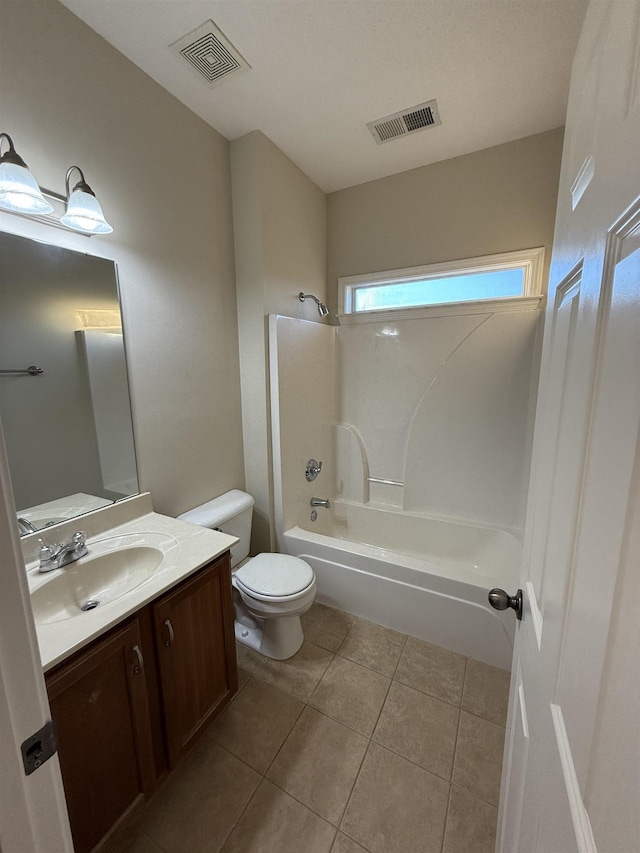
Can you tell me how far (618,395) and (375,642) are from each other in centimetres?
199

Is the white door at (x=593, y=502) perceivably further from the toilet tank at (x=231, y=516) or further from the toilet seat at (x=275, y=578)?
the toilet tank at (x=231, y=516)

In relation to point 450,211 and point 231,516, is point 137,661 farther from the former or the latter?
point 450,211

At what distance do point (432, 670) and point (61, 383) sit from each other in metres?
2.21

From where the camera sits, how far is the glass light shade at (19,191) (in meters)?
1.05

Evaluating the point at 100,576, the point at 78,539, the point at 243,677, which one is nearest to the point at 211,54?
the point at 78,539

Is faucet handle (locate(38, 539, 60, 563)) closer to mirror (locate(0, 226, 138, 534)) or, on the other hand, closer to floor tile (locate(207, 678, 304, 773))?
mirror (locate(0, 226, 138, 534))

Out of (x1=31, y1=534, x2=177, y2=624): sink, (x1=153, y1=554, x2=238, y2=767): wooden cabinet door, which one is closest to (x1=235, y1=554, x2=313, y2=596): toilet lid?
(x1=153, y1=554, x2=238, y2=767): wooden cabinet door

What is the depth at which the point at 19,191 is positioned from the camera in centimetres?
107

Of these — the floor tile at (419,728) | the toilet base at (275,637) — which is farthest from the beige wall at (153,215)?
the floor tile at (419,728)

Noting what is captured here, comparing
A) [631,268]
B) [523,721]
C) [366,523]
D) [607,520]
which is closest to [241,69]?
[631,268]

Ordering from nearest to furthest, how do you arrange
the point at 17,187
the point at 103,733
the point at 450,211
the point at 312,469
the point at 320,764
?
the point at 103,733 < the point at 17,187 < the point at 320,764 < the point at 450,211 < the point at 312,469

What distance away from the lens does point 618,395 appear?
379 mm

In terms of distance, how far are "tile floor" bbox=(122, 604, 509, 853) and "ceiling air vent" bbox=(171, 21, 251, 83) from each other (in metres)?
2.94

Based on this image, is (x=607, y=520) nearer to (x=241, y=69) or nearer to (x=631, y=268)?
(x=631, y=268)
